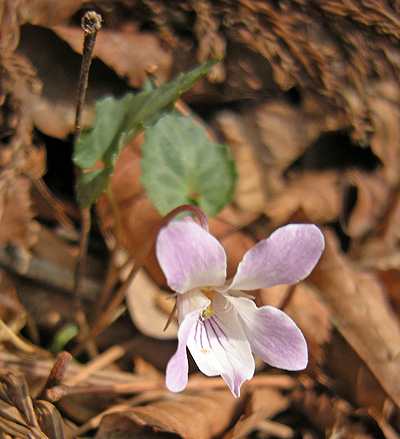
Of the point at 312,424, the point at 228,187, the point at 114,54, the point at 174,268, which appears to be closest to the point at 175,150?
the point at 228,187

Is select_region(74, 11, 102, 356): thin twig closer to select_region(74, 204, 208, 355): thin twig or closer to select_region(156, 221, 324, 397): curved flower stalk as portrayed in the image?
select_region(74, 204, 208, 355): thin twig

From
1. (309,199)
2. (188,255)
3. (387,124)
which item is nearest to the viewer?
(188,255)

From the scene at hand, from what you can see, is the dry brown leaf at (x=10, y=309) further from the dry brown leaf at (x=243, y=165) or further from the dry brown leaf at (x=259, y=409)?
the dry brown leaf at (x=243, y=165)

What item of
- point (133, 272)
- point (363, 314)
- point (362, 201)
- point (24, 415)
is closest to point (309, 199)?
point (362, 201)

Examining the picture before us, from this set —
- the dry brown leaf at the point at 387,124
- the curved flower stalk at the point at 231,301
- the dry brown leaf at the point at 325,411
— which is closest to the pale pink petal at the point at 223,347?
the curved flower stalk at the point at 231,301

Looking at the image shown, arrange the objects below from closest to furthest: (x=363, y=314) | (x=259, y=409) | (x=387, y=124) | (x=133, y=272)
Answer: (x=133, y=272)
(x=259, y=409)
(x=363, y=314)
(x=387, y=124)

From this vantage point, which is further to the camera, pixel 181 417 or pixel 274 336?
pixel 181 417

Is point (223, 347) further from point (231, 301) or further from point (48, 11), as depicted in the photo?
point (48, 11)

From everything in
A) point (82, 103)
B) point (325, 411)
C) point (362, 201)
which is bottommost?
point (325, 411)
